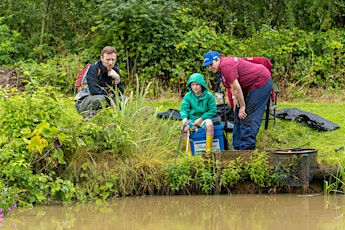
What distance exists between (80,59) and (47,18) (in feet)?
6.33

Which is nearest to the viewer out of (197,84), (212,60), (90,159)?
(90,159)

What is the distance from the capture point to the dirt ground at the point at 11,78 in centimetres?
1287

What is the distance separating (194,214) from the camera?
7.90m

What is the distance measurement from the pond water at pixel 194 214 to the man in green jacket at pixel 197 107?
40.0 inches

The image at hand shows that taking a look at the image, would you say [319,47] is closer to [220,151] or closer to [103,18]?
[103,18]

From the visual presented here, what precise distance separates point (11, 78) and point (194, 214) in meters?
6.24

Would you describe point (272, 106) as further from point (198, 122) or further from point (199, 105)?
point (198, 122)

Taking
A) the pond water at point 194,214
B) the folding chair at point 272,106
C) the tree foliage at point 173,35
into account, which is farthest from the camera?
the tree foliage at point 173,35

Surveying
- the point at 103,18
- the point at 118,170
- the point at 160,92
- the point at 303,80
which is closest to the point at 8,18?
the point at 103,18

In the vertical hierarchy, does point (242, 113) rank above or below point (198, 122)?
above

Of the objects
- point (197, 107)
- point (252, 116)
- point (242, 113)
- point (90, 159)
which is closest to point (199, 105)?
point (197, 107)

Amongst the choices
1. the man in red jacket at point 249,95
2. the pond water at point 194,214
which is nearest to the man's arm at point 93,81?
the man in red jacket at point 249,95

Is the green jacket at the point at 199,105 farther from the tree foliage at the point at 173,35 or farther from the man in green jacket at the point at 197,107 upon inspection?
the tree foliage at the point at 173,35

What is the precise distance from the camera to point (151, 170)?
9.03 meters
